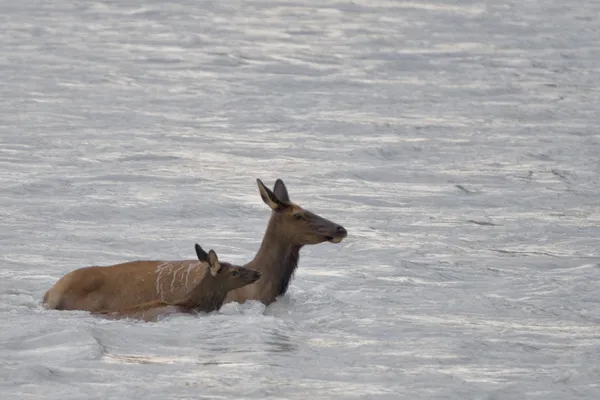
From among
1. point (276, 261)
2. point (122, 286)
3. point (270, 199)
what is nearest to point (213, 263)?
point (122, 286)

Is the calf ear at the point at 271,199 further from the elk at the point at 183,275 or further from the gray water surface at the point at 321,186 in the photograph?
the gray water surface at the point at 321,186

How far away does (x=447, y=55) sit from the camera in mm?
30906

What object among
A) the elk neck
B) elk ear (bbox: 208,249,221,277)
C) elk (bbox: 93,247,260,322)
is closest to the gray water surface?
elk (bbox: 93,247,260,322)

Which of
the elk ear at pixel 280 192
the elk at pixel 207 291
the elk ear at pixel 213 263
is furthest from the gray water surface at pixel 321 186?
the elk ear at pixel 280 192

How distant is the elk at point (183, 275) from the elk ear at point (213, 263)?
0.20 m

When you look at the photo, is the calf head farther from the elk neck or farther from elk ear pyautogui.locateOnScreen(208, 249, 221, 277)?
the elk neck

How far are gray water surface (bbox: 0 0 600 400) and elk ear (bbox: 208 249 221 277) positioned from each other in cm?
47

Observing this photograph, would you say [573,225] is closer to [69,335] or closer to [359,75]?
[69,335]

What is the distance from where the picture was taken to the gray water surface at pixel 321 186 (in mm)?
12141

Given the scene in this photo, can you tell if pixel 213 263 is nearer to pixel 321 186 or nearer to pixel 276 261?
pixel 276 261

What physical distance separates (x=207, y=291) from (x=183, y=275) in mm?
346

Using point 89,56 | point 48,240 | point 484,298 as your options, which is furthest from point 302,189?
point 89,56

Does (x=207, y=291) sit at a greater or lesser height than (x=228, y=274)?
lesser

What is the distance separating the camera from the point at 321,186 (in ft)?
65.6
